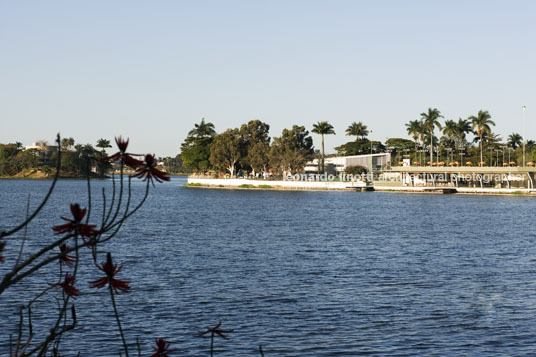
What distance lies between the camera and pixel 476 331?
86.9ft

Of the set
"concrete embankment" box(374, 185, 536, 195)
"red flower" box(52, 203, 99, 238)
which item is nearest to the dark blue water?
"red flower" box(52, 203, 99, 238)

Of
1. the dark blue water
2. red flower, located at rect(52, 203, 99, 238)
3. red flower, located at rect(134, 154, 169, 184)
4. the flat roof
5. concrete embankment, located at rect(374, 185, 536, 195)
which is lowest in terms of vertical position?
the dark blue water

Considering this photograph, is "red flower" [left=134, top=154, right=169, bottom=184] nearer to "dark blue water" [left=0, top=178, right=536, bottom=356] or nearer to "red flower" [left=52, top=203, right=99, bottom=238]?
"red flower" [left=52, top=203, right=99, bottom=238]

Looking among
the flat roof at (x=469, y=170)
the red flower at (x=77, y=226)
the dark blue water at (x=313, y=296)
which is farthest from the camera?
the flat roof at (x=469, y=170)

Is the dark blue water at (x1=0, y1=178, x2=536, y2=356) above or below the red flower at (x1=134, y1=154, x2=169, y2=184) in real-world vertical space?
below

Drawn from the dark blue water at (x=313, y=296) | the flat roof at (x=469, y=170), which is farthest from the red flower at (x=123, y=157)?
the flat roof at (x=469, y=170)

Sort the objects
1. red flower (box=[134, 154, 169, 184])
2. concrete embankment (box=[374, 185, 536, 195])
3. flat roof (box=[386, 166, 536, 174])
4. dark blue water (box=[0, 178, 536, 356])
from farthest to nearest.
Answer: concrete embankment (box=[374, 185, 536, 195]) → flat roof (box=[386, 166, 536, 174]) → dark blue water (box=[0, 178, 536, 356]) → red flower (box=[134, 154, 169, 184])

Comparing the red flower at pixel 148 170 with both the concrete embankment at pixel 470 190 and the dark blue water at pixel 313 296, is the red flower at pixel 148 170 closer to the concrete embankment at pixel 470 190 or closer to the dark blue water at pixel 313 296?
the dark blue water at pixel 313 296

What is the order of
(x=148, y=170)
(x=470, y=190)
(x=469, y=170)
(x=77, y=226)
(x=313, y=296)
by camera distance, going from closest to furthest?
(x=77, y=226) < (x=148, y=170) < (x=313, y=296) < (x=469, y=170) < (x=470, y=190)

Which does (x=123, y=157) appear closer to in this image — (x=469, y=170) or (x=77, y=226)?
(x=77, y=226)

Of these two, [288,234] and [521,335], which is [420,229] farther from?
[521,335]

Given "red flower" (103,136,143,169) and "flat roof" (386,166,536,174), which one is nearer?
Result: "red flower" (103,136,143,169)

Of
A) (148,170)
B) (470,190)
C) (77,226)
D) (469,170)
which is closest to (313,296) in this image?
(148,170)

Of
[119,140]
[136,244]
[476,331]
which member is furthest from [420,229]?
[119,140]
